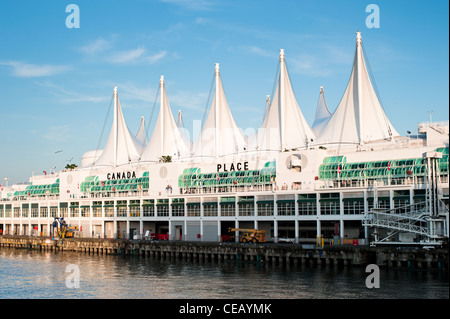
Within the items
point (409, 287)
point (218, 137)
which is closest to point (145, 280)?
point (409, 287)

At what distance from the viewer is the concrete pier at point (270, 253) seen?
162 ft

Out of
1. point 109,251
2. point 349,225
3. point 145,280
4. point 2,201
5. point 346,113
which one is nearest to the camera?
point 145,280

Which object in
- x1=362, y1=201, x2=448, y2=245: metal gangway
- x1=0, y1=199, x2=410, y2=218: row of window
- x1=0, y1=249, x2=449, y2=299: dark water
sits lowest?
x1=0, y1=249, x2=449, y2=299: dark water

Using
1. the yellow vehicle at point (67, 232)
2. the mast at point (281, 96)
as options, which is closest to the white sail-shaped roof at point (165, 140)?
the yellow vehicle at point (67, 232)

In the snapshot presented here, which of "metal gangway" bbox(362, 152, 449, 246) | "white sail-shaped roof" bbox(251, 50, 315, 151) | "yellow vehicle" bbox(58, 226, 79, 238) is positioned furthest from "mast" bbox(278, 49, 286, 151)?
"yellow vehicle" bbox(58, 226, 79, 238)

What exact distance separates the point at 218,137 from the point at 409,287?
5105cm

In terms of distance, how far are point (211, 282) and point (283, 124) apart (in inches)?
1499

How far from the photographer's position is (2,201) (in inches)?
4348

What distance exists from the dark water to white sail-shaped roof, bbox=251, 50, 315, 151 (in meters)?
28.8

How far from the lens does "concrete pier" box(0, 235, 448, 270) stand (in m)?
49.3

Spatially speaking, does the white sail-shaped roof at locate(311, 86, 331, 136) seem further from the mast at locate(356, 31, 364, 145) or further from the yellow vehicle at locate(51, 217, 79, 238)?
the yellow vehicle at locate(51, 217, 79, 238)

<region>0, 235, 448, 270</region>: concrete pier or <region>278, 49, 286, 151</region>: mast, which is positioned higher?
<region>278, 49, 286, 151</region>: mast

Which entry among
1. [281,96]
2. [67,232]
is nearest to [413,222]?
[281,96]

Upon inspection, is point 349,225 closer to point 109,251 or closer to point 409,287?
point 409,287
